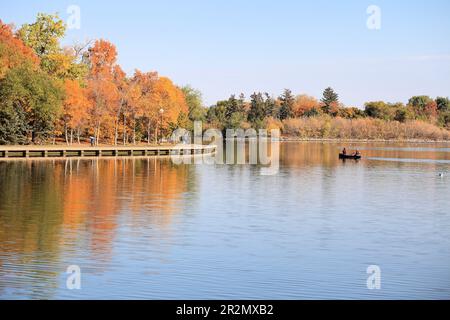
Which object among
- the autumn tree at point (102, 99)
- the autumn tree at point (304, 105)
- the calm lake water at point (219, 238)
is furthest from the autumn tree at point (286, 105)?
the calm lake water at point (219, 238)

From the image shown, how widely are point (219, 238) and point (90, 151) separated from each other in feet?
171

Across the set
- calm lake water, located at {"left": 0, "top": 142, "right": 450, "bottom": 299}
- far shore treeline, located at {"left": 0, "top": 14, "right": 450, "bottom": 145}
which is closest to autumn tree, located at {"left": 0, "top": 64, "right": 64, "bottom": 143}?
far shore treeline, located at {"left": 0, "top": 14, "right": 450, "bottom": 145}

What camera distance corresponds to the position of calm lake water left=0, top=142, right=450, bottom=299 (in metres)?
18.0

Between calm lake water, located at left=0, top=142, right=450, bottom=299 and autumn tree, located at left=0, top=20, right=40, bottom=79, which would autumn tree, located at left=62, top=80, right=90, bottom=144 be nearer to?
autumn tree, located at left=0, top=20, right=40, bottom=79

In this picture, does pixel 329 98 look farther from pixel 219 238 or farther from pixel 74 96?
pixel 219 238

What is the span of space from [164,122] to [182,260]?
243 feet

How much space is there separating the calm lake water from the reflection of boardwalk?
19.9 meters

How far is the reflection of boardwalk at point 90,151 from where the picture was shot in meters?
66.4

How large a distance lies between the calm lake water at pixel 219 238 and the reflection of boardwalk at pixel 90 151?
1994 cm

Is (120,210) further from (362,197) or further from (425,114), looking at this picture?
(425,114)

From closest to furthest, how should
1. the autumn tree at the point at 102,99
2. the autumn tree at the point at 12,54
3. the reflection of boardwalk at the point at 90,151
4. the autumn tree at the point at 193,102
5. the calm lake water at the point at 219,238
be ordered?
the calm lake water at the point at 219,238 → the reflection of boardwalk at the point at 90,151 → the autumn tree at the point at 12,54 → the autumn tree at the point at 102,99 → the autumn tree at the point at 193,102

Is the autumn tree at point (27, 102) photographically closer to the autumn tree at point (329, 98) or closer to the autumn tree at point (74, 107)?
the autumn tree at point (74, 107)

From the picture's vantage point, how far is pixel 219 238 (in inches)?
976

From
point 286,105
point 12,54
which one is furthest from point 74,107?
point 286,105
